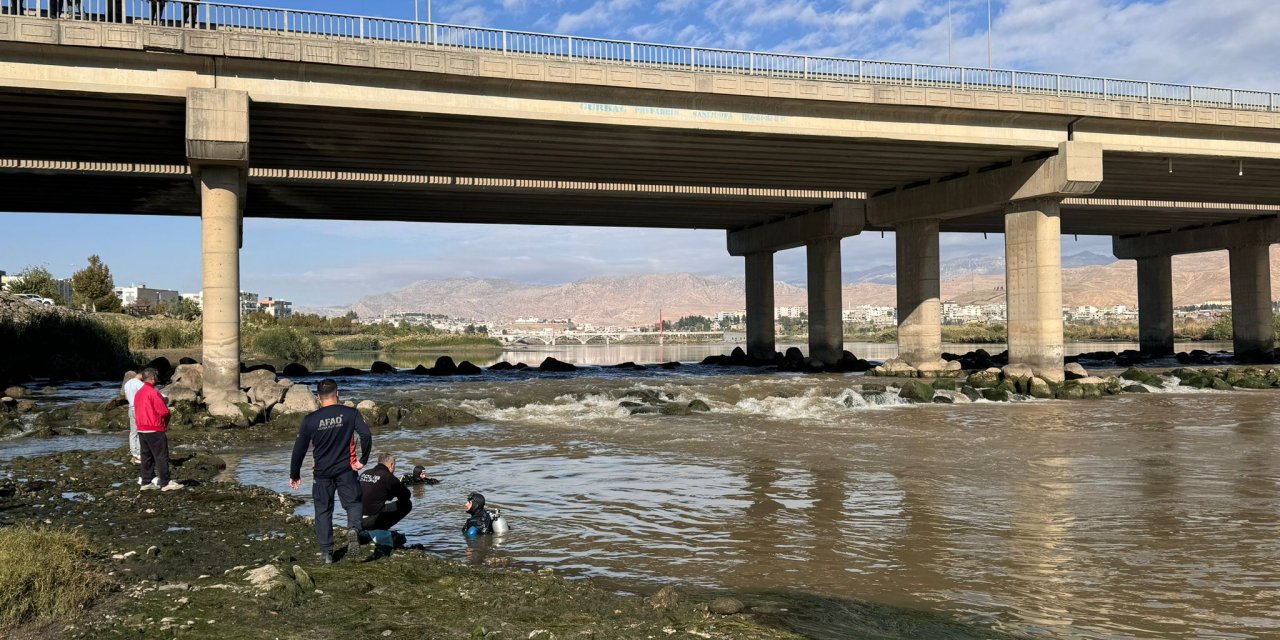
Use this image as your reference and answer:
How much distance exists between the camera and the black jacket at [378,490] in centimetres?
1098

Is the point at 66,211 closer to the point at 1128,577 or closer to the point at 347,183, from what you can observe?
the point at 347,183

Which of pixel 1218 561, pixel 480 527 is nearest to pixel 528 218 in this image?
pixel 480 527

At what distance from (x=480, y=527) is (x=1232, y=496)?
436 inches

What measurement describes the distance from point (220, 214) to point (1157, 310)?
63.6 meters

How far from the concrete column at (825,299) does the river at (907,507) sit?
2358 centimetres

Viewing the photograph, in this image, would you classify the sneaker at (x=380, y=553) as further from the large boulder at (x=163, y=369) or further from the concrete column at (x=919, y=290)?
the concrete column at (x=919, y=290)

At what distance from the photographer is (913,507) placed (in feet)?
44.9

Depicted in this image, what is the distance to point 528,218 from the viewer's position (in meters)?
53.3

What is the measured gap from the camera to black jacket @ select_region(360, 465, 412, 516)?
1098 centimetres

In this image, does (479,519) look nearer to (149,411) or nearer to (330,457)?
(330,457)

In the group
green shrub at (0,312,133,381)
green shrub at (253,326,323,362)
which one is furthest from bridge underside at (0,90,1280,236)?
green shrub at (253,326,323,362)

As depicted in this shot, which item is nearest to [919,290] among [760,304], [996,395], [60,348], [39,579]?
[996,395]

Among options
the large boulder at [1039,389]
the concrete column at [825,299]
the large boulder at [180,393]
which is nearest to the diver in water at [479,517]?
the large boulder at [180,393]

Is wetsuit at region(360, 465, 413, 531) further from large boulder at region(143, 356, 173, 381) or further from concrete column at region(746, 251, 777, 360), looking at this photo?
concrete column at region(746, 251, 777, 360)
